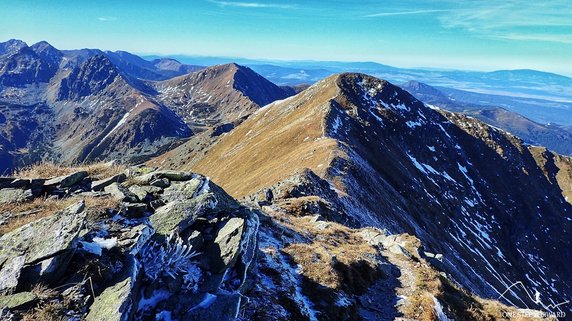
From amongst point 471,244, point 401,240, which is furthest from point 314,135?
point 401,240

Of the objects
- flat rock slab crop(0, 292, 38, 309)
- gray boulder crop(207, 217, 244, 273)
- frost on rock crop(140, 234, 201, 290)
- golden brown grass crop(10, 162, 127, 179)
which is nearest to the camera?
flat rock slab crop(0, 292, 38, 309)

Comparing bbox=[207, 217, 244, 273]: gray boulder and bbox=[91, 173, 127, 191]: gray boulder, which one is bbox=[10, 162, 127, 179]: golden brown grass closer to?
bbox=[91, 173, 127, 191]: gray boulder

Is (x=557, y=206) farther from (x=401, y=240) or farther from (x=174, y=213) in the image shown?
(x=174, y=213)

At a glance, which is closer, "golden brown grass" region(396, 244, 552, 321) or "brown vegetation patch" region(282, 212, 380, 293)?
"golden brown grass" region(396, 244, 552, 321)

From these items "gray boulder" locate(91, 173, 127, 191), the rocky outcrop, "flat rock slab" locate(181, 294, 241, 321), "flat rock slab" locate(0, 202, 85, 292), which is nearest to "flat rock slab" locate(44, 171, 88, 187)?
the rocky outcrop

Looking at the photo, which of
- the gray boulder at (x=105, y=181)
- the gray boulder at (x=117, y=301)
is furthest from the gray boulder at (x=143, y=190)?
the gray boulder at (x=117, y=301)

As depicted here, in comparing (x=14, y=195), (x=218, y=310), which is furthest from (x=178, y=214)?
(x=14, y=195)
